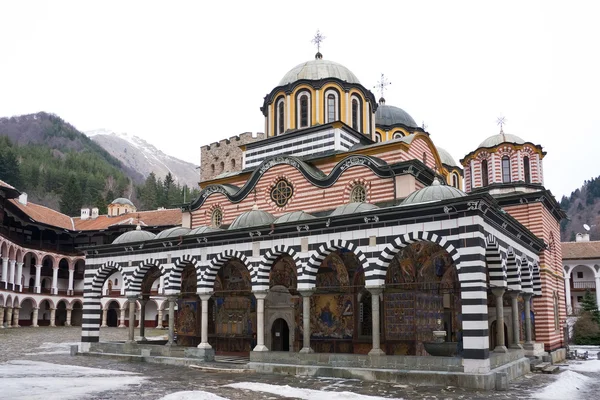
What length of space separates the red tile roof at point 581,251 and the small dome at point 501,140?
2447 centimetres

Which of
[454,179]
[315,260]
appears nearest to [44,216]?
[454,179]

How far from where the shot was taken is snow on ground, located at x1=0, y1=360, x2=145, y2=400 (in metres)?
12.1

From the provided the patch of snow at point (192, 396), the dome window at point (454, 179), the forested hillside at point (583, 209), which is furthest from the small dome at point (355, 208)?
the forested hillside at point (583, 209)

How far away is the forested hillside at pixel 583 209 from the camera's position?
97.9 metres

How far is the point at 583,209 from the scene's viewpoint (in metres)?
103

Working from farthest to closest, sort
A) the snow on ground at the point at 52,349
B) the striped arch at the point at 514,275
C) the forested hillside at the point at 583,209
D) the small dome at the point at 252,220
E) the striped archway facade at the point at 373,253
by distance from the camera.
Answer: the forested hillside at the point at 583,209, the snow on ground at the point at 52,349, the small dome at the point at 252,220, the striped arch at the point at 514,275, the striped archway facade at the point at 373,253

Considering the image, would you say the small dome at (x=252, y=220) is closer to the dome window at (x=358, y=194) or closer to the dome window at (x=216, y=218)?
the dome window at (x=358, y=194)

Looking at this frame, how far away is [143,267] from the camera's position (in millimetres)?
21844

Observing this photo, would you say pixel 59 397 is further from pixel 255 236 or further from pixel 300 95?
pixel 300 95

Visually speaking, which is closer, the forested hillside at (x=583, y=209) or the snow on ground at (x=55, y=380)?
the snow on ground at (x=55, y=380)

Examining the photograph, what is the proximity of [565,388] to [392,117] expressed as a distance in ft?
69.3

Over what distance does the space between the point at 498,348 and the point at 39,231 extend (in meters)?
42.1

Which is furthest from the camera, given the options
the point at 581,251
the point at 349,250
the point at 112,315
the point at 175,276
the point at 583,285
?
the point at 583,285

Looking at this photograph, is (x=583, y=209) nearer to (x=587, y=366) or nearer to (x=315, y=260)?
(x=587, y=366)
